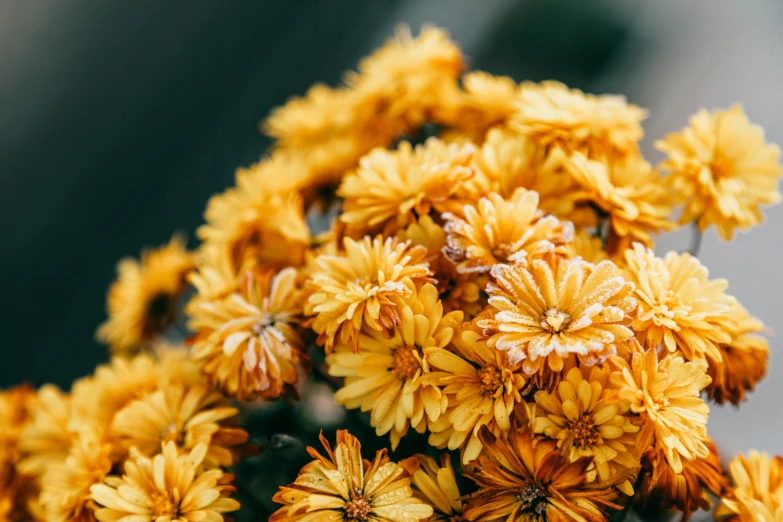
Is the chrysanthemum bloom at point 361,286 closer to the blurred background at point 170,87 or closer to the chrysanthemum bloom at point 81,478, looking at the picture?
the chrysanthemum bloom at point 81,478

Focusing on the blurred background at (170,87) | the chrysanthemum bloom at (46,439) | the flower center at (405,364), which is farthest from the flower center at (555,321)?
the blurred background at (170,87)

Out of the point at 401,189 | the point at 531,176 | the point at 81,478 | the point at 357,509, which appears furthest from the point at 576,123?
the point at 81,478

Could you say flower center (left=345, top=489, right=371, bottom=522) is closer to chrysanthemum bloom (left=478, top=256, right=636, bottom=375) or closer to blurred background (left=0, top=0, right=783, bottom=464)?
chrysanthemum bloom (left=478, top=256, right=636, bottom=375)

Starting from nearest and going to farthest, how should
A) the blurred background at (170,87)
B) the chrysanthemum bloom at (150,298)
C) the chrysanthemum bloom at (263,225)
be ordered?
the chrysanthemum bloom at (263,225)
the chrysanthemum bloom at (150,298)
the blurred background at (170,87)

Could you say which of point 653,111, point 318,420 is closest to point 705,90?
point 653,111

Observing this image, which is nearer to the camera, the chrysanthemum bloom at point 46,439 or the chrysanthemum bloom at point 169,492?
the chrysanthemum bloom at point 169,492

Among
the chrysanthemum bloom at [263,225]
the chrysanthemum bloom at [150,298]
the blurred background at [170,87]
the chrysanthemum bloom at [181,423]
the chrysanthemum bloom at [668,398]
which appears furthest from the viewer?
the blurred background at [170,87]

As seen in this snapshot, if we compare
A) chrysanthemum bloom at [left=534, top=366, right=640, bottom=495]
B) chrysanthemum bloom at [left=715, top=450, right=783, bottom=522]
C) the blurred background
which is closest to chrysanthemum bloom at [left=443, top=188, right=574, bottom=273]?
chrysanthemum bloom at [left=534, top=366, right=640, bottom=495]

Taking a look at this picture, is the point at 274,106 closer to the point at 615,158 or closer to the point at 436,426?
the point at 615,158
